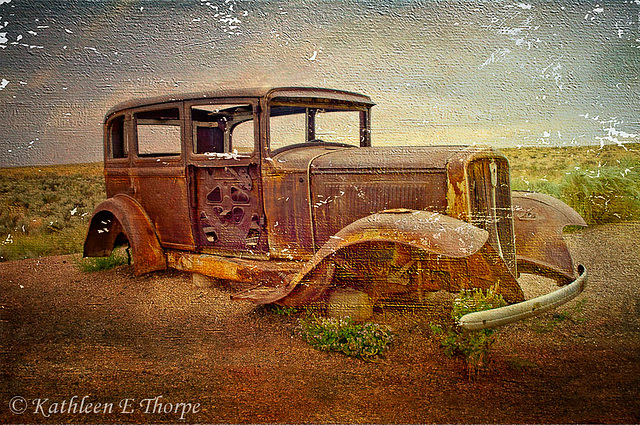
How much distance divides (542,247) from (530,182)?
6.12 ft

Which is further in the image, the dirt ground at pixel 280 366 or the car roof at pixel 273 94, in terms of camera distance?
the car roof at pixel 273 94

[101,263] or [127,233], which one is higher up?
[127,233]

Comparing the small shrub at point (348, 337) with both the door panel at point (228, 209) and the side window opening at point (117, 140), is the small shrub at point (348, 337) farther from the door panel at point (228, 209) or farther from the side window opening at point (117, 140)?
the side window opening at point (117, 140)

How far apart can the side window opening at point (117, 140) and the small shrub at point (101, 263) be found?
96 centimetres

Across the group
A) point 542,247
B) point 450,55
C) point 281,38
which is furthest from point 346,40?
point 542,247

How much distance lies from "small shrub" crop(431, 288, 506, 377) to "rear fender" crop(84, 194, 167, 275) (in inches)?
94.6

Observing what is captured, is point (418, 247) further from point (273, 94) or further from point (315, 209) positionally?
point (273, 94)

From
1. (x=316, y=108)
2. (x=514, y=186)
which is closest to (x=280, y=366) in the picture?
(x=316, y=108)

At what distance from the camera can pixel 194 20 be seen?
2756 millimetres

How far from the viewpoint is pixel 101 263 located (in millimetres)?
4320

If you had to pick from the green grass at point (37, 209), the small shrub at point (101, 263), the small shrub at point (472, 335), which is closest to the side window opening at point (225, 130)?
the green grass at point (37, 209)

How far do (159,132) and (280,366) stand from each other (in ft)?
8.03

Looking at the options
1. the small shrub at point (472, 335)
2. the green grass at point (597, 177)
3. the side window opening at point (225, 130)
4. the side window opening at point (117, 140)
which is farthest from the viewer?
the side window opening at point (117, 140)

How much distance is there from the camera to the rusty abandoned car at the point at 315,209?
243 centimetres
